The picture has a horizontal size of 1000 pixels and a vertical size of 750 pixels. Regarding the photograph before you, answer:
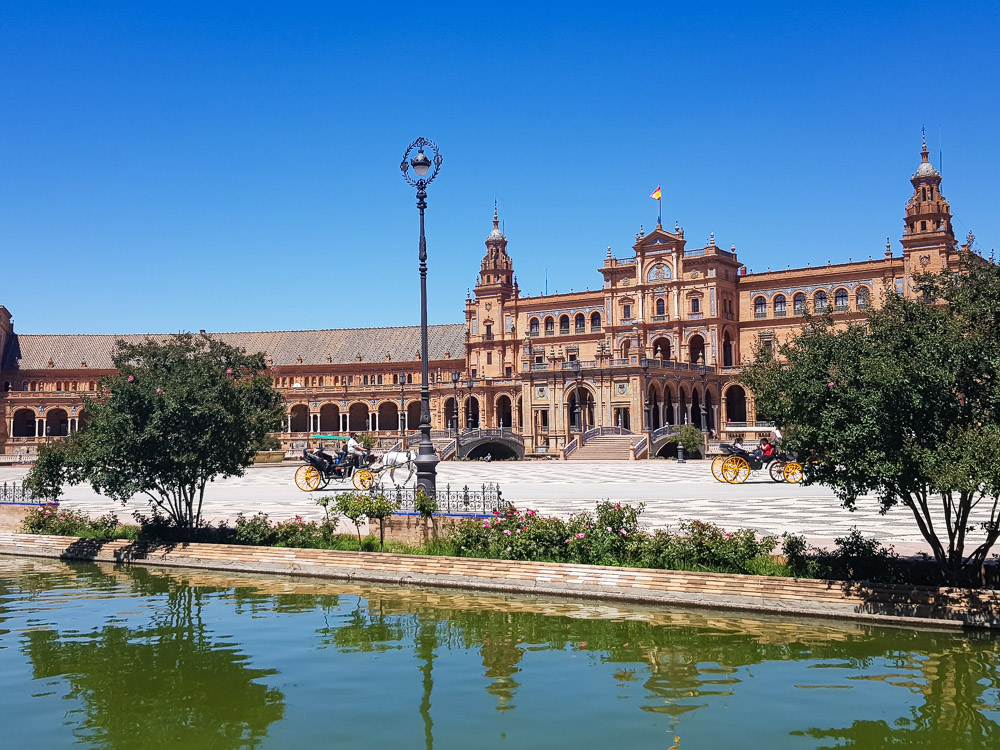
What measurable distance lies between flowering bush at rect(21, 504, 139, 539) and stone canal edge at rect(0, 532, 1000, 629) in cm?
48

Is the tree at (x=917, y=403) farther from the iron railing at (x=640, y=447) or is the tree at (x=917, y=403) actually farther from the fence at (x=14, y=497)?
the iron railing at (x=640, y=447)

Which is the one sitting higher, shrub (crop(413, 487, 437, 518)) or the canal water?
shrub (crop(413, 487, 437, 518))

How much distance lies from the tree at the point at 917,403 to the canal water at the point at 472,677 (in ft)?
6.92

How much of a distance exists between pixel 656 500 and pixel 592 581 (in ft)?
38.6

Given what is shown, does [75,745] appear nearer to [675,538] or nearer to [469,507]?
[675,538]

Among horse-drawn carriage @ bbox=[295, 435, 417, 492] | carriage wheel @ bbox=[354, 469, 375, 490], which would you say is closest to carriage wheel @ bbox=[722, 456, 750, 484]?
horse-drawn carriage @ bbox=[295, 435, 417, 492]

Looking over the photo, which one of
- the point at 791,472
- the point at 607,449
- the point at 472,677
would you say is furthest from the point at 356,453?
the point at 607,449

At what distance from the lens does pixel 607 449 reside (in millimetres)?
57125

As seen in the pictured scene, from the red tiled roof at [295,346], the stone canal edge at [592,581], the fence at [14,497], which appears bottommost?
the stone canal edge at [592,581]

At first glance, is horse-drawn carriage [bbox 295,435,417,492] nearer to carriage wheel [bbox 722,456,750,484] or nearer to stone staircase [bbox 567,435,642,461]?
carriage wheel [bbox 722,456,750,484]

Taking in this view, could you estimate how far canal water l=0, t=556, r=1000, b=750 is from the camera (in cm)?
932

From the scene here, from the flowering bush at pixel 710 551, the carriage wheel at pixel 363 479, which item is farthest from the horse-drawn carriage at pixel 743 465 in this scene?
the flowering bush at pixel 710 551

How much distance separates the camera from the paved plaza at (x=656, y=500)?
66.4ft

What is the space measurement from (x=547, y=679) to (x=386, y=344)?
86.7 meters
